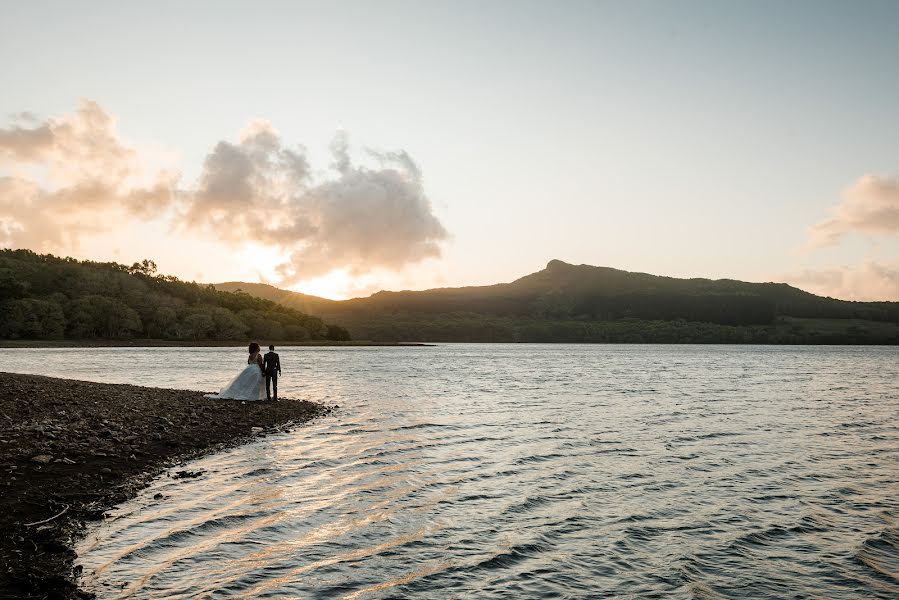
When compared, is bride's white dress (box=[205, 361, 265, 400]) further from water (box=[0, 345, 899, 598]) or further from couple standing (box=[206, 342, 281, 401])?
water (box=[0, 345, 899, 598])

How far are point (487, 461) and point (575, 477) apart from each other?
3865 mm

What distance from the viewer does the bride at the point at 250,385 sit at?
3678 centimetres

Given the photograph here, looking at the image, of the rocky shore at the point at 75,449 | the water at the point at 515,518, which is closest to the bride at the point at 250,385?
the rocky shore at the point at 75,449

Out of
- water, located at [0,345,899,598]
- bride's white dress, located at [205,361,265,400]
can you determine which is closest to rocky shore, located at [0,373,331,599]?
water, located at [0,345,899,598]

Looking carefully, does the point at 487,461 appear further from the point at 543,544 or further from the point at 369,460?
the point at 543,544

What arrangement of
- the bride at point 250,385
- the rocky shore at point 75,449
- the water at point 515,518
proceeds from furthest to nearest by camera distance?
1. the bride at point 250,385
2. the water at point 515,518
3. the rocky shore at point 75,449

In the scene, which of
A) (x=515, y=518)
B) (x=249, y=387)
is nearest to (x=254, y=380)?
(x=249, y=387)

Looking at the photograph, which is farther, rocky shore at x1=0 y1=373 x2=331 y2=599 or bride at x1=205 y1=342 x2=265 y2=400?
bride at x1=205 y1=342 x2=265 y2=400

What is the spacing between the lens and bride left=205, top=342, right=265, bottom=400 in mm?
36781

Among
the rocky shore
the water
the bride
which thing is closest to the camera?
the rocky shore

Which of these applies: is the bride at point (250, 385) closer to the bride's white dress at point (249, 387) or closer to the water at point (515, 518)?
the bride's white dress at point (249, 387)

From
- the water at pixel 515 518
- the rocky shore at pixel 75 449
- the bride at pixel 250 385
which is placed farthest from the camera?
the bride at pixel 250 385

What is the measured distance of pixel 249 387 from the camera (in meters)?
37.1

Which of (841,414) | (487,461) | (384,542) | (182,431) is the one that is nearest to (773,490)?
(487,461)
